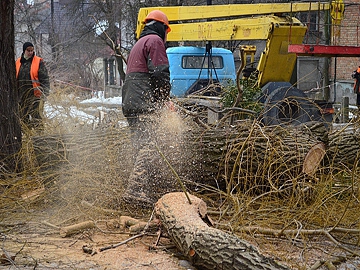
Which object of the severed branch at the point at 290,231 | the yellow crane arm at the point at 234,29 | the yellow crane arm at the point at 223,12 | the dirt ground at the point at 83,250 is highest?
the yellow crane arm at the point at 223,12

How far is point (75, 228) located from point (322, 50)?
7302mm

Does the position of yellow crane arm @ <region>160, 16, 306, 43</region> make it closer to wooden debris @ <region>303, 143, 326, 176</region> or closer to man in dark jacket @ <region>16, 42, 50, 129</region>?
man in dark jacket @ <region>16, 42, 50, 129</region>

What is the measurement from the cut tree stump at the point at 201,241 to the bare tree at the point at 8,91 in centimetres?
319

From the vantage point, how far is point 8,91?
25.4 ft

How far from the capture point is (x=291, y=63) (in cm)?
1110

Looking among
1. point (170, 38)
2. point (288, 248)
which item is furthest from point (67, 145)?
point (170, 38)

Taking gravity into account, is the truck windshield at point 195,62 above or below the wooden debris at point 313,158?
above

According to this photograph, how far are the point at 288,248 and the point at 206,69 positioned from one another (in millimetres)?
10490

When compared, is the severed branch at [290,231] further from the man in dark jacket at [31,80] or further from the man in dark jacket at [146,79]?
the man in dark jacket at [31,80]

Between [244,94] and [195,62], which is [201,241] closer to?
[244,94]

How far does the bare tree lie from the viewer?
7598 mm

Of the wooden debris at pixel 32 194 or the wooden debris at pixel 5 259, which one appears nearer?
the wooden debris at pixel 5 259

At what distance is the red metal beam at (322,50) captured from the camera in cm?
1048

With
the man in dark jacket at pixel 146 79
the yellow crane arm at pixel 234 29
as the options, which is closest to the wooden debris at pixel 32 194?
the man in dark jacket at pixel 146 79
